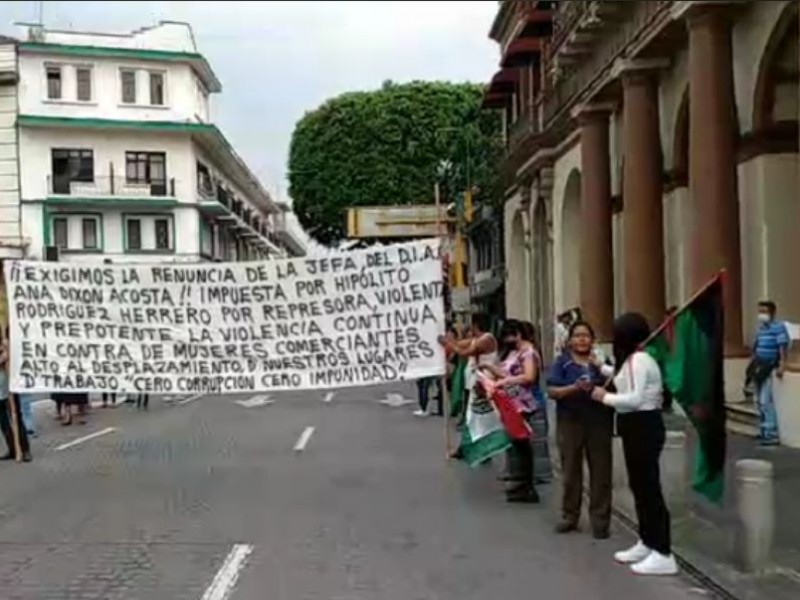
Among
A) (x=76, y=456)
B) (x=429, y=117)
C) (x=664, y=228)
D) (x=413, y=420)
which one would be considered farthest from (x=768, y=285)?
(x=429, y=117)

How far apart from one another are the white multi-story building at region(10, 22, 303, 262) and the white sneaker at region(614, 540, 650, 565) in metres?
54.8

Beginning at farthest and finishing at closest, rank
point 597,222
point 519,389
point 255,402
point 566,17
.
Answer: point 255,402
point 566,17
point 597,222
point 519,389

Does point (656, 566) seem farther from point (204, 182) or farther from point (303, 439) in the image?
point (204, 182)

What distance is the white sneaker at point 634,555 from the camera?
9.21 m

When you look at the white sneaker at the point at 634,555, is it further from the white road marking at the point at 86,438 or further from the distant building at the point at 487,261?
the distant building at the point at 487,261

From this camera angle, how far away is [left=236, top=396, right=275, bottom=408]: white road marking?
28.4 m

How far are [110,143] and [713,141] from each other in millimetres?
49802

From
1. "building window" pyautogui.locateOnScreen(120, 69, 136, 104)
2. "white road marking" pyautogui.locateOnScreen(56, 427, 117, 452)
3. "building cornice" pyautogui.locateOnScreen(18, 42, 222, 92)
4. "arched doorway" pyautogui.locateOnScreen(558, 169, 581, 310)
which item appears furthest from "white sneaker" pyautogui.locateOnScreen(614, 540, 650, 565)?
"building window" pyautogui.locateOnScreen(120, 69, 136, 104)

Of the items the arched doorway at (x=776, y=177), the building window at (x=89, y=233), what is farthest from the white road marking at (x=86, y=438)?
the building window at (x=89, y=233)

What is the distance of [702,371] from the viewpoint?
9234 millimetres

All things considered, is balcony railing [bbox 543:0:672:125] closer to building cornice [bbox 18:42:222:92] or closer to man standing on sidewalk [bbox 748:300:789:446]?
man standing on sidewalk [bbox 748:300:789:446]

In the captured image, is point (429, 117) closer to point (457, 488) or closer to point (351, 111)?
point (351, 111)

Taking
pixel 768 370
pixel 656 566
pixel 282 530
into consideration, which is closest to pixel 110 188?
pixel 768 370

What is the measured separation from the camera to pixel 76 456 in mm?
17266
